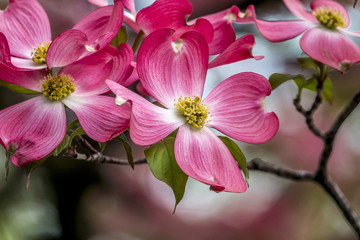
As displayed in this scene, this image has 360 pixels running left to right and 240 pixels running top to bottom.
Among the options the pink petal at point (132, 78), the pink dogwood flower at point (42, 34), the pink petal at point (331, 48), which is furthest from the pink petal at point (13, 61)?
the pink petal at point (331, 48)

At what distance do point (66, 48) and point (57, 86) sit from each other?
0.18ft

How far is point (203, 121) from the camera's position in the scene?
57cm

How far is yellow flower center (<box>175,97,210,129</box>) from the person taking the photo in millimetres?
563

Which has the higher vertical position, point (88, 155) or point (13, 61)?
point (13, 61)

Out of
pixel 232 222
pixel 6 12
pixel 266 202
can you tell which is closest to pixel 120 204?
pixel 232 222

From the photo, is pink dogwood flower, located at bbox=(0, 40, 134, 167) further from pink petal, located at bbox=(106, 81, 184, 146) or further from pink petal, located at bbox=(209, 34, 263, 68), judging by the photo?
pink petal, located at bbox=(209, 34, 263, 68)

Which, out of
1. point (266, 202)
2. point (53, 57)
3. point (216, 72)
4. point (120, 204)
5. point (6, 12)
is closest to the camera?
point (53, 57)

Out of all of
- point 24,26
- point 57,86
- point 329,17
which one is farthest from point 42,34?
point 329,17

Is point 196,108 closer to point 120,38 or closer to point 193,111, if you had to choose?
point 193,111

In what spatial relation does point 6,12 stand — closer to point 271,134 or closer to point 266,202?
point 271,134

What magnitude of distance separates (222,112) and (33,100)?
25 cm

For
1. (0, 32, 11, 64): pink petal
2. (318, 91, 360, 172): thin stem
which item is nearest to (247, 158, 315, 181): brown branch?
(318, 91, 360, 172): thin stem

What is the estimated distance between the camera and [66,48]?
20.2 inches

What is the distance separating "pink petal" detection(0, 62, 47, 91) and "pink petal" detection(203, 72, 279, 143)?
0.23 m
